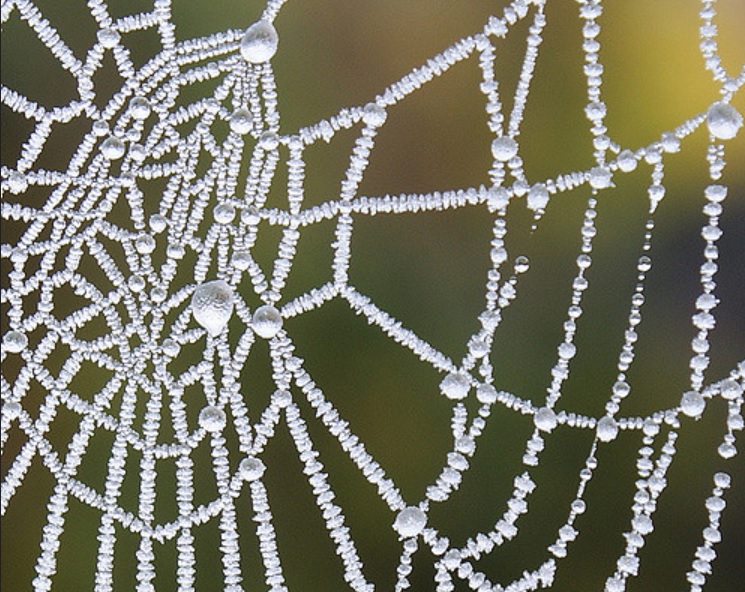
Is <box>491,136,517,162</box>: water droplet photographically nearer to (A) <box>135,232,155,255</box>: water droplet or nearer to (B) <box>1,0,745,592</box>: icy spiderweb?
(B) <box>1,0,745,592</box>: icy spiderweb

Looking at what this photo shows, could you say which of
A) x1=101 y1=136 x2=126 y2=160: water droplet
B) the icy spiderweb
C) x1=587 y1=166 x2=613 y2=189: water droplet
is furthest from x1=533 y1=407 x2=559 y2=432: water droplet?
x1=101 y1=136 x2=126 y2=160: water droplet

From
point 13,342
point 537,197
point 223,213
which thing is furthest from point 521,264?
point 13,342

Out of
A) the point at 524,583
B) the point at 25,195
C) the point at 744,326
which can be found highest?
the point at 25,195

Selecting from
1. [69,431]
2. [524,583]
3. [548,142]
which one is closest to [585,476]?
[524,583]

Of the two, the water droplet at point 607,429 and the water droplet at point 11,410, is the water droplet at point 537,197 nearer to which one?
the water droplet at point 607,429

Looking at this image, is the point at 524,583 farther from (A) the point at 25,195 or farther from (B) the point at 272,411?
(A) the point at 25,195

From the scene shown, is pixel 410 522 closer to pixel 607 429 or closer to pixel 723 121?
pixel 607 429

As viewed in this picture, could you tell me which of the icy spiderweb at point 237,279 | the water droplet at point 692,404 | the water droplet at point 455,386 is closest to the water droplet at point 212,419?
the icy spiderweb at point 237,279
